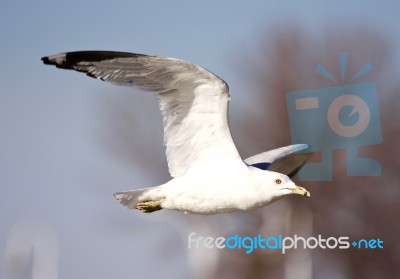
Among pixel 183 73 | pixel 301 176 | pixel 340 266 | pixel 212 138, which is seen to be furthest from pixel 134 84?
pixel 340 266

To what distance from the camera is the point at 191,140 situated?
4.02 m

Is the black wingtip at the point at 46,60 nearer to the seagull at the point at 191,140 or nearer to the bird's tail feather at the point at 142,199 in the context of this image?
the seagull at the point at 191,140

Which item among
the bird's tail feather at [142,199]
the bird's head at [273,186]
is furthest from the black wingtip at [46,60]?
the bird's head at [273,186]

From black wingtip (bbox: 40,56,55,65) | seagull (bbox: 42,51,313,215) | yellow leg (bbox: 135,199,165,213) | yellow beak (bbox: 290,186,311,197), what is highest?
black wingtip (bbox: 40,56,55,65)

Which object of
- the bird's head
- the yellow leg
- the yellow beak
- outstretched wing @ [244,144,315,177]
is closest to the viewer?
the yellow beak

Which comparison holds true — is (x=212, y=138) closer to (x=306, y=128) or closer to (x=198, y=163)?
(x=198, y=163)

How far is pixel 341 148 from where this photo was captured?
8125 mm

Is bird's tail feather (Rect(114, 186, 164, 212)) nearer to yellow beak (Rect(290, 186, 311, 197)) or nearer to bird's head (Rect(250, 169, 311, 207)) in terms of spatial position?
bird's head (Rect(250, 169, 311, 207))

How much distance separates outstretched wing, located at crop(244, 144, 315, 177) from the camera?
14.6ft

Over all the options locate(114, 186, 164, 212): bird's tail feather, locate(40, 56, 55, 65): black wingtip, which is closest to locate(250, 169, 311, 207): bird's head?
locate(114, 186, 164, 212): bird's tail feather

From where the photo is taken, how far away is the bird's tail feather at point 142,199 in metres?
3.93

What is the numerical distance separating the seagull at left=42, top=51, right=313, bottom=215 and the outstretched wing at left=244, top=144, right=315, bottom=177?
508mm

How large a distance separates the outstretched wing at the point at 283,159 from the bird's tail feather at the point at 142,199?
0.68 metres

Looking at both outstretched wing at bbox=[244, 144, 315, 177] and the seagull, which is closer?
the seagull
